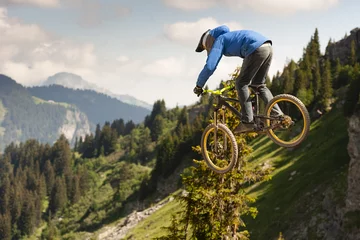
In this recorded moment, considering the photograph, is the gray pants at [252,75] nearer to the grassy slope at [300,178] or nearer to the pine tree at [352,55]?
the grassy slope at [300,178]

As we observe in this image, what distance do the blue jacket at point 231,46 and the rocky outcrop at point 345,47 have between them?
13868cm

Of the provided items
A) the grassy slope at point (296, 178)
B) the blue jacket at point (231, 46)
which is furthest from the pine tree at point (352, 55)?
the blue jacket at point (231, 46)

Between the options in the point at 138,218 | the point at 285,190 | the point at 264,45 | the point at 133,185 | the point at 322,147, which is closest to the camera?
the point at 264,45

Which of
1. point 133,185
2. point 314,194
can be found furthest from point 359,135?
point 133,185

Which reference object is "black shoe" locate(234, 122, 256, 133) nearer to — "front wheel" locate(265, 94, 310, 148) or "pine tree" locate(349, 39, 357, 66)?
"front wheel" locate(265, 94, 310, 148)

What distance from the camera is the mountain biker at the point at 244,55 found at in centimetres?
1077

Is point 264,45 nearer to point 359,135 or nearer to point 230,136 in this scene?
point 230,136

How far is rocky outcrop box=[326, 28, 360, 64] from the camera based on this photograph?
139950 mm

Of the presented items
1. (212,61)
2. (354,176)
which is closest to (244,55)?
(212,61)

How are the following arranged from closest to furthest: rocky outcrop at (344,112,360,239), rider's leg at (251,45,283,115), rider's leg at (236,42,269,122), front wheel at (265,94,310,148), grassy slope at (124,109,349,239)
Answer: rider's leg at (236,42,269,122)
front wheel at (265,94,310,148)
rider's leg at (251,45,283,115)
rocky outcrop at (344,112,360,239)
grassy slope at (124,109,349,239)

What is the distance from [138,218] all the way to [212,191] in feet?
300

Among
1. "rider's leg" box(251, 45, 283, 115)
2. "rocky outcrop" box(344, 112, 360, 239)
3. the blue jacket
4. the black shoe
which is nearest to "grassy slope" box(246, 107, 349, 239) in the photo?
"rocky outcrop" box(344, 112, 360, 239)

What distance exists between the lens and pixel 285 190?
2518 inches

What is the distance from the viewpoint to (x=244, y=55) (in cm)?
1103
